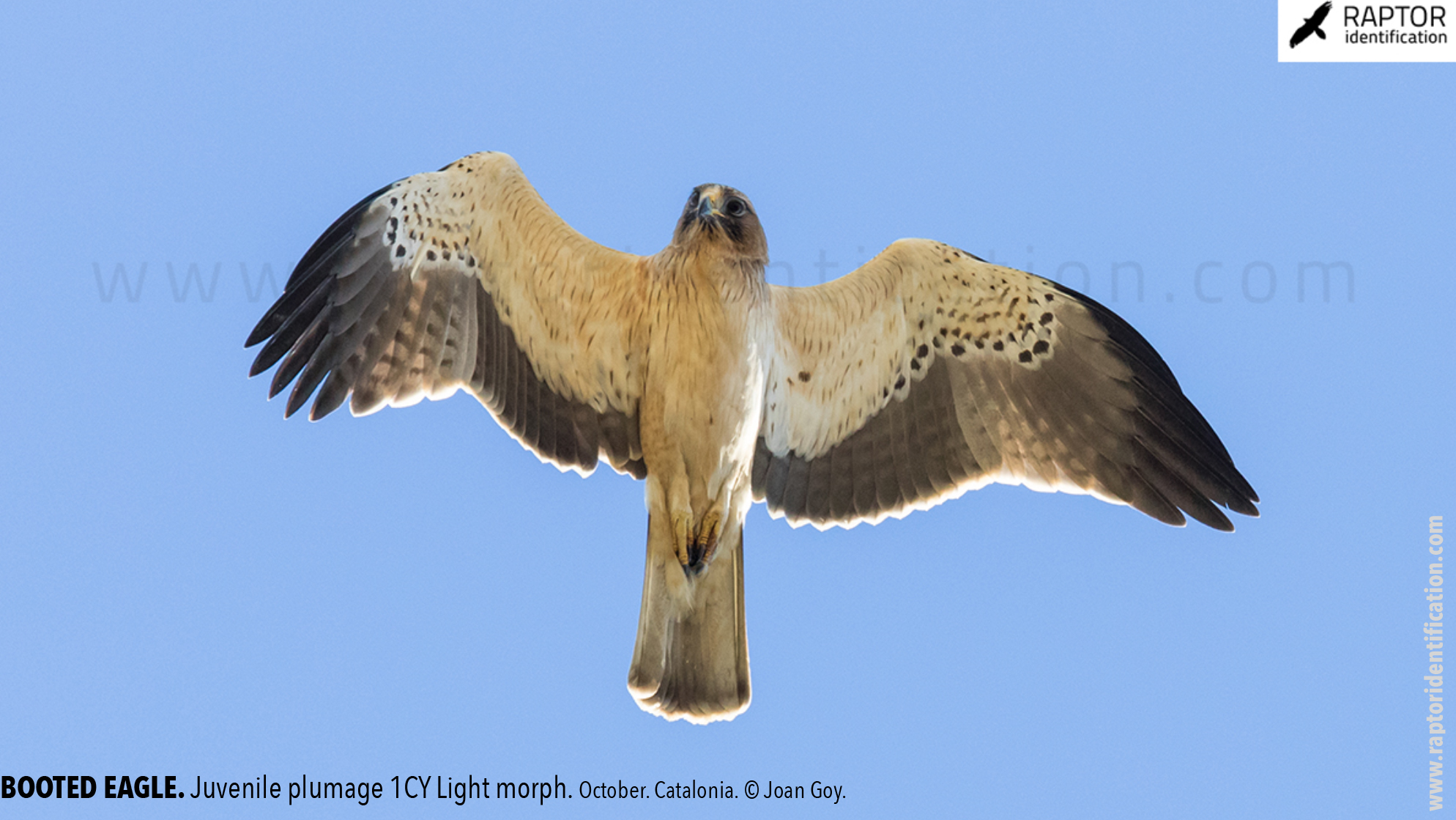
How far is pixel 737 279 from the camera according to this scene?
5.12 metres

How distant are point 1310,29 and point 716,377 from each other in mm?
3319

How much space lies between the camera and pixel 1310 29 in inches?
228

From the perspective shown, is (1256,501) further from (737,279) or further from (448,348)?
(448,348)

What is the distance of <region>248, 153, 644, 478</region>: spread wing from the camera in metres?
5.33

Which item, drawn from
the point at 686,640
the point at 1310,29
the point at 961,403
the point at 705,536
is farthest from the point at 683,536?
the point at 1310,29

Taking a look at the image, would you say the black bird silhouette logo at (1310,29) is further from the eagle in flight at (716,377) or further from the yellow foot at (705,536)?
the yellow foot at (705,536)

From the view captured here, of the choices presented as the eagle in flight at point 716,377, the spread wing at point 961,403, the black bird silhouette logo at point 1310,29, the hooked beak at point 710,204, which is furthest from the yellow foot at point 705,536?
the black bird silhouette logo at point 1310,29

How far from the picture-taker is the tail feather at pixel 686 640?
5.38m

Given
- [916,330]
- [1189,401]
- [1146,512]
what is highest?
[916,330]

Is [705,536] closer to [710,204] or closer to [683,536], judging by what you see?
[683,536]

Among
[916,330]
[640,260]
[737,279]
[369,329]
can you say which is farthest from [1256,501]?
[369,329]

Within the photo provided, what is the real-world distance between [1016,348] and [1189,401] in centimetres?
80

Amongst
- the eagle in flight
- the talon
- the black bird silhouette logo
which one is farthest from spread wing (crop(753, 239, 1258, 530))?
the black bird silhouette logo

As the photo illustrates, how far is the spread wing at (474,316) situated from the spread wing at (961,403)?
749 mm
